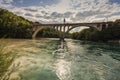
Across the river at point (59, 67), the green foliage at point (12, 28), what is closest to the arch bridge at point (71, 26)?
the green foliage at point (12, 28)

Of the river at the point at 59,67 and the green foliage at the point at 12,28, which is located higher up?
the green foliage at the point at 12,28

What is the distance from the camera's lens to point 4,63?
25.3 feet

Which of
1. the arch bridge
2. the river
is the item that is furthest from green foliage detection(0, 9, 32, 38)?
the river

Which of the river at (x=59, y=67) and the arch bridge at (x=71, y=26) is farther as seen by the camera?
the arch bridge at (x=71, y=26)

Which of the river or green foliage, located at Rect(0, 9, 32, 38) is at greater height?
green foliage, located at Rect(0, 9, 32, 38)

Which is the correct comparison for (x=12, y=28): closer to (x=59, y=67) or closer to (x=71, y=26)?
(x=71, y=26)

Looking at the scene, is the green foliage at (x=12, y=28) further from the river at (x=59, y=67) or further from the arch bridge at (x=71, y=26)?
the river at (x=59, y=67)

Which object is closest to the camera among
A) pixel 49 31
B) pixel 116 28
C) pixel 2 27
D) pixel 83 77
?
pixel 83 77

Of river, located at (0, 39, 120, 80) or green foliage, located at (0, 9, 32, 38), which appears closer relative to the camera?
river, located at (0, 39, 120, 80)

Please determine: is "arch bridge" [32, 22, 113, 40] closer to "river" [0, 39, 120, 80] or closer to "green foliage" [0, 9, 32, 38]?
"green foliage" [0, 9, 32, 38]

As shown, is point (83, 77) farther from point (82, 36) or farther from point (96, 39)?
point (82, 36)

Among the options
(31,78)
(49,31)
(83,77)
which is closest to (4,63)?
(31,78)

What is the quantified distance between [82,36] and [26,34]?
3896 cm

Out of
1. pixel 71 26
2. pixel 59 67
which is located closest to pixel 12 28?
pixel 71 26
